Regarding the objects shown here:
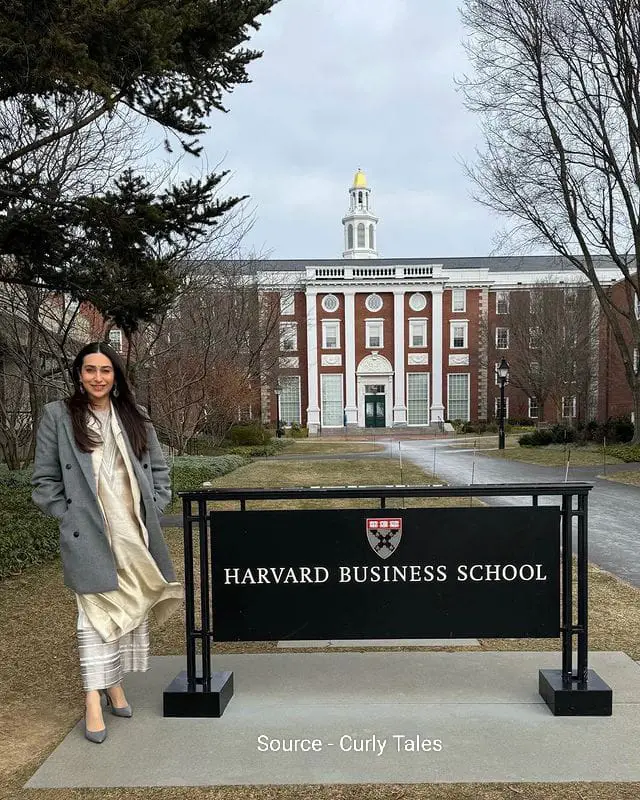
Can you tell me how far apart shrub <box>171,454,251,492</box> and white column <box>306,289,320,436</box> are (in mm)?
33466

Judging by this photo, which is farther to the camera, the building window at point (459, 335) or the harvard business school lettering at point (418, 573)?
the building window at point (459, 335)

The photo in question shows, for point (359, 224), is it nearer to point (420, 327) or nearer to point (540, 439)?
point (420, 327)

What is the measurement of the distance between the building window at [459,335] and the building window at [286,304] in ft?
46.3

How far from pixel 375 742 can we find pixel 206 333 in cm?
1423

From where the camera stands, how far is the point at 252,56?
7.14 m

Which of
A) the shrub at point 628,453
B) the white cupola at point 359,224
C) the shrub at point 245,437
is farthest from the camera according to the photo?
the white cupola at point 359,224

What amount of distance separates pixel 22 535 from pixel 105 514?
5.53m

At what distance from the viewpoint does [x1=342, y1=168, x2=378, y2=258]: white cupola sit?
66.9 meters

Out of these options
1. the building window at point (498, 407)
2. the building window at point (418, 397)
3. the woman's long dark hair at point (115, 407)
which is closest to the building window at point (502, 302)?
the building window at point (498, 407)

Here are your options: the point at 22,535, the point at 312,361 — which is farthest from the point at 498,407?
the point at 22,535

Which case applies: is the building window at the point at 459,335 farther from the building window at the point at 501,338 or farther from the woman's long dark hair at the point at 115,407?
the woman's long dark hair at the point at 115,407

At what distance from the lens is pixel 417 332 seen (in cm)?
5538

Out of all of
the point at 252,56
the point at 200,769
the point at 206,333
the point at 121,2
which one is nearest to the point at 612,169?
the point at 206,333

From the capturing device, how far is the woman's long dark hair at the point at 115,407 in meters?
3.34
